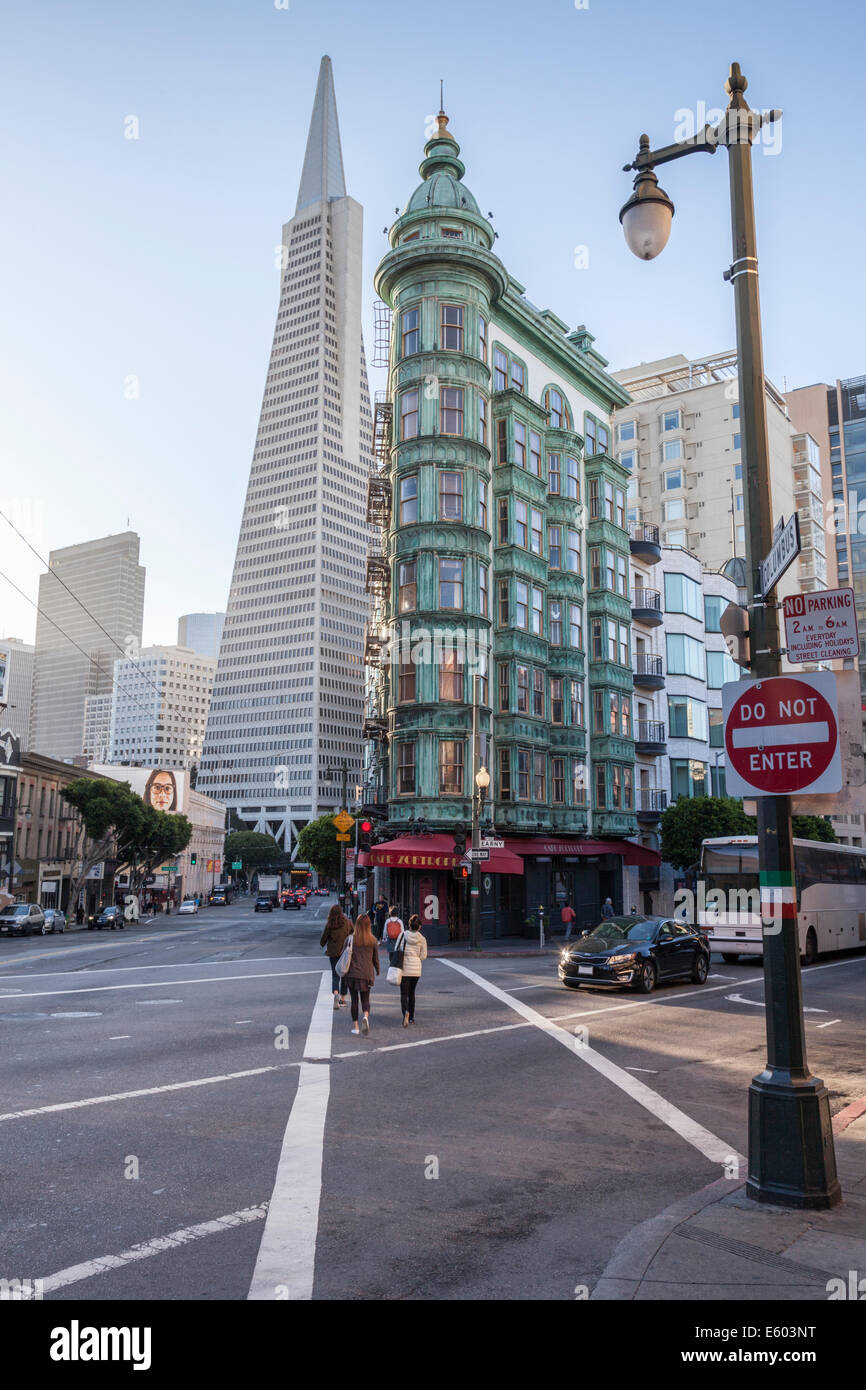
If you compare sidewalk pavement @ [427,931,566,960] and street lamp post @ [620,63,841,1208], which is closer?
street lamp post @ [620,63,841,1208]

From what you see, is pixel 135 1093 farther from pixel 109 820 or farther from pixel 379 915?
pixel 109 820

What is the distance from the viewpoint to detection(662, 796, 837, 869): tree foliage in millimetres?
46781

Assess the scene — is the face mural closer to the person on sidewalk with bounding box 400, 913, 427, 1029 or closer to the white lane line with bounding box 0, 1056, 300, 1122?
the person on sidewalk with bounding box 400, 913, 427, 1029

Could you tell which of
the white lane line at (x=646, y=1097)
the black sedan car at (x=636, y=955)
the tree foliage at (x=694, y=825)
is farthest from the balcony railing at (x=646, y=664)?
the white lane line at (x=646, y=1097)

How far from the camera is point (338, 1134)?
8.49 m

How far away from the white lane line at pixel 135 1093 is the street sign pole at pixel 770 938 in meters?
6.10


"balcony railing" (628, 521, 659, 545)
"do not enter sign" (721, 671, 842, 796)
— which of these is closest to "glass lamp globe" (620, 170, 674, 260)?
"do not enter sign" (721, 671, 842, 796)

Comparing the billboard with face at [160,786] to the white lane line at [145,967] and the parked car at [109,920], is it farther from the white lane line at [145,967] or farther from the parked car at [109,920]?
the white lane line at [145,967]

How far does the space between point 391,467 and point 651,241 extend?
32613 millimetres

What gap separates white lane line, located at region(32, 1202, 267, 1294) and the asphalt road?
0.06ft

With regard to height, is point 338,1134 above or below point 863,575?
below
